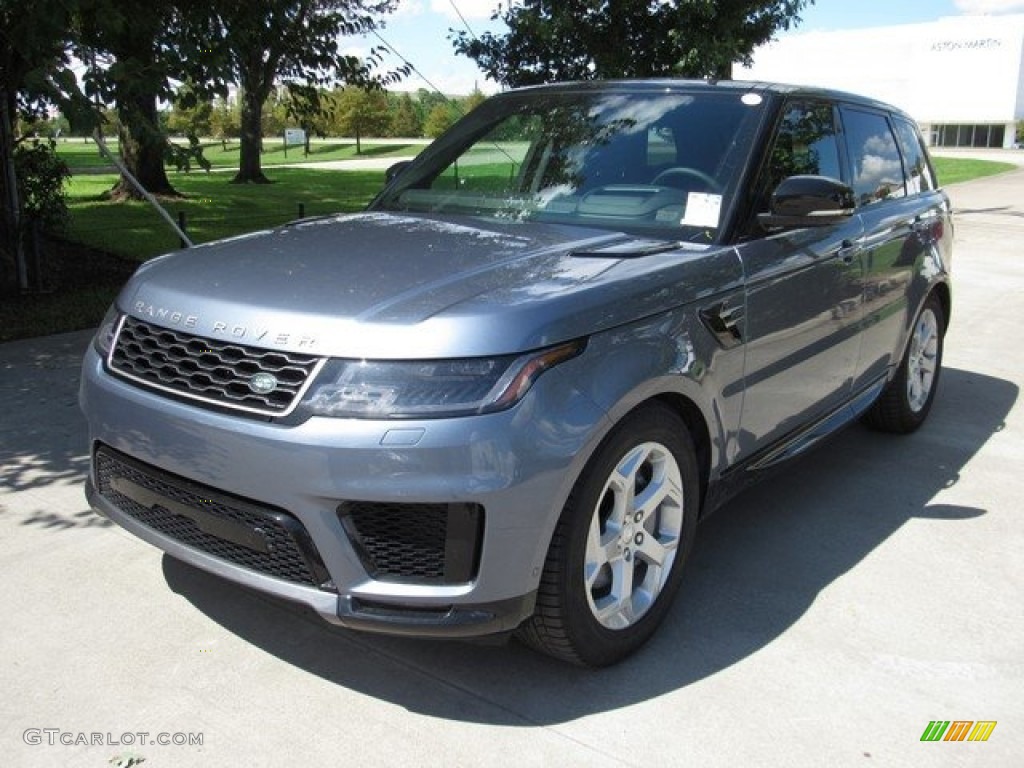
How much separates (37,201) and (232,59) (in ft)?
11.7

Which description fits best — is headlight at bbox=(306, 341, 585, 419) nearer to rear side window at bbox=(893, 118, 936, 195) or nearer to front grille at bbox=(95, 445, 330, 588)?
front grille at bbox=(95, 445, 330, 588)

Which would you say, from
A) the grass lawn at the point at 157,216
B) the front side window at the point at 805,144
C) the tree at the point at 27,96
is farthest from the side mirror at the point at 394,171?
the grass lawn at the point at 157,216

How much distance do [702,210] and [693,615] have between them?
4.92ft

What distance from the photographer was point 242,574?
2.85m

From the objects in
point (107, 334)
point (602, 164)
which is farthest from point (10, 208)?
point (602, 164)

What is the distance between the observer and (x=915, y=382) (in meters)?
5.57

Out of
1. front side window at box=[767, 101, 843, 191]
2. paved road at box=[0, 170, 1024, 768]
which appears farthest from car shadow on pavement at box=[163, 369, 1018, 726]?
front side window at box=[767, 101, 843, 191]

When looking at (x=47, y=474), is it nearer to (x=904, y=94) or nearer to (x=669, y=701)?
(x=669, y=701)

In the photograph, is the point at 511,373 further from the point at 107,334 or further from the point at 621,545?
the point at 107,334

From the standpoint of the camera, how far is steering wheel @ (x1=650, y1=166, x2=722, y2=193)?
378 cm

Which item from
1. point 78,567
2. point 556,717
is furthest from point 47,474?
point 556,717

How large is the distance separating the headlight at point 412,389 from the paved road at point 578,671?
0.97 m

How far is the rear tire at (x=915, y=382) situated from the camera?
5363mm

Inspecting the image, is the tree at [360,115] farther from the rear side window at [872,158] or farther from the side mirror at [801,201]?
the side mirror at [801,201]
